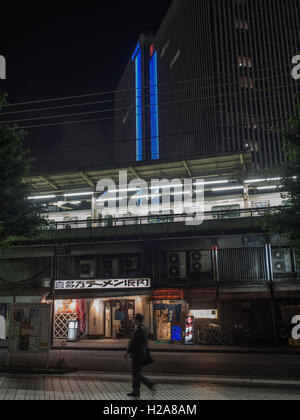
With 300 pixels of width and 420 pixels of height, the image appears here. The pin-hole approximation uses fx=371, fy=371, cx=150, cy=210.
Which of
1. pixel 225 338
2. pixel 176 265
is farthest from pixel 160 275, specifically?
pixel 225 338

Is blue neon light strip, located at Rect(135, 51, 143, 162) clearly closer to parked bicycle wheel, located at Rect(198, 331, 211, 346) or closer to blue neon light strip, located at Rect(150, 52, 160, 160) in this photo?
blue neon light strip, located at Rect(150, 52, 160, 160)

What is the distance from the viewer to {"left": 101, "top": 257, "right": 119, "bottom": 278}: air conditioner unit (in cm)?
2706

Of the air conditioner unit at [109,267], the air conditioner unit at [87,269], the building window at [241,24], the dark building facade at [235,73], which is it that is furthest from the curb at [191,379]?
the building window at [241,24]

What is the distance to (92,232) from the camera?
28.2 meters

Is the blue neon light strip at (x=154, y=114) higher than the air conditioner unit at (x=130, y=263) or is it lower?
higher

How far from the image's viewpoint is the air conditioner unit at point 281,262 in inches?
958

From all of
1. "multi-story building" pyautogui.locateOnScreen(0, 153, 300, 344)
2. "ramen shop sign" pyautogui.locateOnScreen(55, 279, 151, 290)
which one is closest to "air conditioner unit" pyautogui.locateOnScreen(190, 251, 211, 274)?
"multi-story building" pyautogui.locateOnScreen(0, 153, 300, 344)

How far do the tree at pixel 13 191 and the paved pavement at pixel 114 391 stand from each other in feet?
22.6

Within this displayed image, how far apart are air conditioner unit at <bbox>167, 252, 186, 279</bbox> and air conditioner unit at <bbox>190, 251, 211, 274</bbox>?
0.59 meters

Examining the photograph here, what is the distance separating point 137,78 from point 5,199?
436ft

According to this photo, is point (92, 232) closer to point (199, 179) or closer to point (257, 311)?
point (199, 179)

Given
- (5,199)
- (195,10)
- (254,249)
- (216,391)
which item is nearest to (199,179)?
(254,249)

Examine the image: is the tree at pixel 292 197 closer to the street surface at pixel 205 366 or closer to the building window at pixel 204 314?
the street surface at pixel 205 366
